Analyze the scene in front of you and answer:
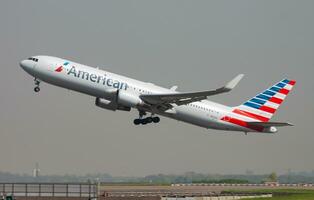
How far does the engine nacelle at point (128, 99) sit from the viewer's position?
7150cm

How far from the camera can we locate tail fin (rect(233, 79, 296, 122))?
263 feet

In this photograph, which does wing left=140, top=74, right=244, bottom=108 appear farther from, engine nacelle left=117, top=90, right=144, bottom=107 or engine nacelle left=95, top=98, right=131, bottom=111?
engine nacelle left=95, top=98, right=131, bottom=111

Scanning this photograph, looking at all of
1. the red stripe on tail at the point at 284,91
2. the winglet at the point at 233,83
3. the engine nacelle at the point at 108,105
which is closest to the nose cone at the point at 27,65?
the engine nacelle at the point at 108,105

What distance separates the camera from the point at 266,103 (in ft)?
270

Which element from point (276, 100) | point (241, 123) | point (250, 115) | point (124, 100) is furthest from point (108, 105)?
point (276, 100)

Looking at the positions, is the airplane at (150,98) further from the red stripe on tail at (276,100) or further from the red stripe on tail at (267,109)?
the red stripe on tail at (276,100)

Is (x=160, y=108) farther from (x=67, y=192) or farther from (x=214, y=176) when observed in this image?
(x=214, y=176)

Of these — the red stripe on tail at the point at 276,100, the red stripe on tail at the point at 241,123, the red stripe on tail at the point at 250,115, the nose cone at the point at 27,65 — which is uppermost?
the nose cone at the point at 27,65

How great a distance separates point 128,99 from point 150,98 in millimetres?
2382

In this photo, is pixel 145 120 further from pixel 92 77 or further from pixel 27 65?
pixel 27 65

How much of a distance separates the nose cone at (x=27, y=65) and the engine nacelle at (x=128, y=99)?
9597 mm

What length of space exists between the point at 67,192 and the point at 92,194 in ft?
7.59

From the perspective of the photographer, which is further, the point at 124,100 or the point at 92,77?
the point at 124,100

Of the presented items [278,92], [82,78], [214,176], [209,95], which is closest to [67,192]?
[82,78]
